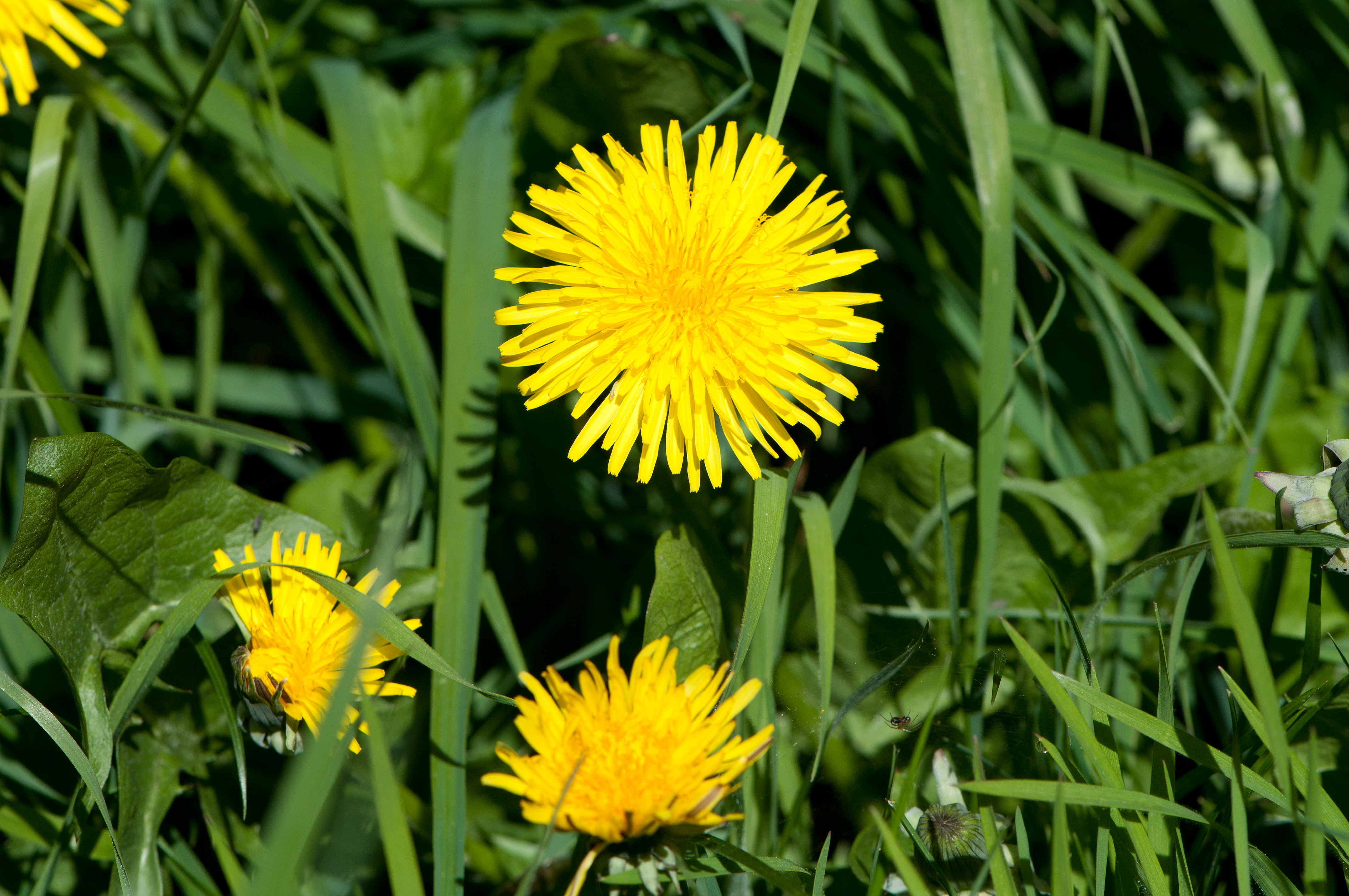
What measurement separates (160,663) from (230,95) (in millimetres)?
893

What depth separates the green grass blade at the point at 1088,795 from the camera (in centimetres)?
83

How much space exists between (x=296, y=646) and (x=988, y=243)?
3.07ft

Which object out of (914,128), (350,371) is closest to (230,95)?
(350,371)

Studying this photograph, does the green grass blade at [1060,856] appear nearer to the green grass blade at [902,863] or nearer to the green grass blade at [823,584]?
the green grass blade at [902,863]

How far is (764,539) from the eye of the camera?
36.5 inches

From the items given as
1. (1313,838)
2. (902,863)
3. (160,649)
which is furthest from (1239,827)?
(160,649)

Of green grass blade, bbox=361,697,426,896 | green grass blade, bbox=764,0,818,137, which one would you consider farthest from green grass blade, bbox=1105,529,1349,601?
green grass blade, bbox=361,697,426,896

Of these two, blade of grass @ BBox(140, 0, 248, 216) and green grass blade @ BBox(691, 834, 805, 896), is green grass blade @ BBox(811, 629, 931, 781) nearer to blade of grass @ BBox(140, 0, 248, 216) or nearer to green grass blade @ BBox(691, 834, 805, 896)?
green grass blade @ BBox(691, 834, 805, 896)

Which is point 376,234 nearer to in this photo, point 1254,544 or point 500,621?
point 500,621

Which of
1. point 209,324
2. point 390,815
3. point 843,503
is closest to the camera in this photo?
point 390,815

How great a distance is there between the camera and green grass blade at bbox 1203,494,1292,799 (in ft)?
2.47

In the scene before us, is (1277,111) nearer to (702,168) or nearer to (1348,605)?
(1348,605)

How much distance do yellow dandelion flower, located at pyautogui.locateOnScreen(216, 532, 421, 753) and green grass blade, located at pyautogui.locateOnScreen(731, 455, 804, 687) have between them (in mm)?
329

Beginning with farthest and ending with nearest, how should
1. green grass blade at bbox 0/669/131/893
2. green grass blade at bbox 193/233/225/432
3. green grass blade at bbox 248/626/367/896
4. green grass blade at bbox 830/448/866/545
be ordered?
green grass blade at bbox 193/233/225/432, green grass blade at bbox 830/448/866/545, green grass blade at bbox 0/669/131/893, green grass blade at bbox 248/626/367/896
